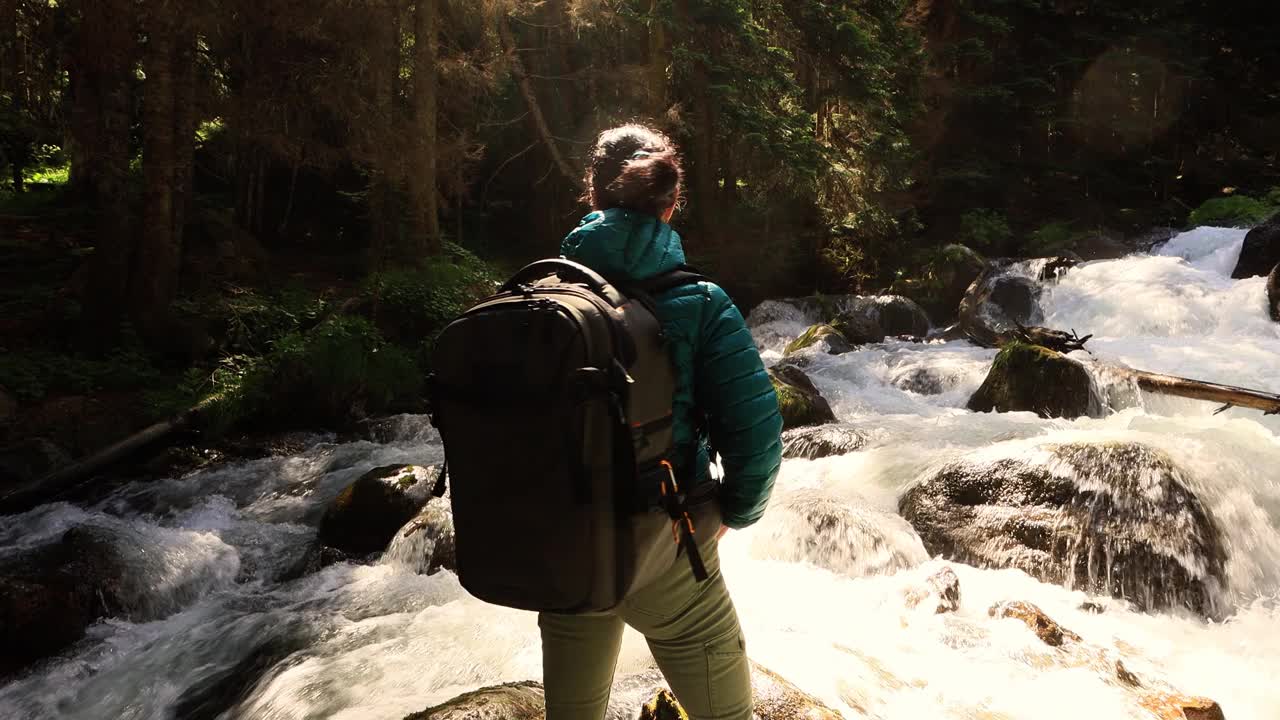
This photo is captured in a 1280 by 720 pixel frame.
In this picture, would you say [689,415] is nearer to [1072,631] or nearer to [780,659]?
[780,659]

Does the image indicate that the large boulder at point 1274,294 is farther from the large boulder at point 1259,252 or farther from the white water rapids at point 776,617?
the white water rapids at point 776,617

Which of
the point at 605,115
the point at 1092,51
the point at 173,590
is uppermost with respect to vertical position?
the point at 1092,51

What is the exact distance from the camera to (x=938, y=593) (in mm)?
4902

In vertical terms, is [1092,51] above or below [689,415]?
above

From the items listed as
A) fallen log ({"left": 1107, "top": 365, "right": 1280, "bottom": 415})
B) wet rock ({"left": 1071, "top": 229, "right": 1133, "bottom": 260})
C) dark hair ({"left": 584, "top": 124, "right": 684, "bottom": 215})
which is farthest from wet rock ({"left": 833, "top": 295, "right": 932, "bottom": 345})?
dark hair ({"left": 584, "top": 124, "right": 684, "bottom": 215})

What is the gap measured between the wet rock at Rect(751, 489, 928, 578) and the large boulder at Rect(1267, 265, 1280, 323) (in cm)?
919

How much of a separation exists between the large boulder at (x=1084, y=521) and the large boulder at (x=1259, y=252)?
10136 mm

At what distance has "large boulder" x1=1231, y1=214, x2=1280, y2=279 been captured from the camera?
12.9 metres

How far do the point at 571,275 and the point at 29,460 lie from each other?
7.73 meters

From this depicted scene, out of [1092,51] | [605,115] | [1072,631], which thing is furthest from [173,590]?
[1092,51]

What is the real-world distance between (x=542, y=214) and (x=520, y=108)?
96.2 inches

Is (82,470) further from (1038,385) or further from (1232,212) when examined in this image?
(1232,212)

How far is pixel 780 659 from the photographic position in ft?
13.8

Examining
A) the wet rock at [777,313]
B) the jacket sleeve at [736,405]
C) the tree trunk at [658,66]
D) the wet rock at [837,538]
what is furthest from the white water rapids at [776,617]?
the tree trunk at [658,66]
